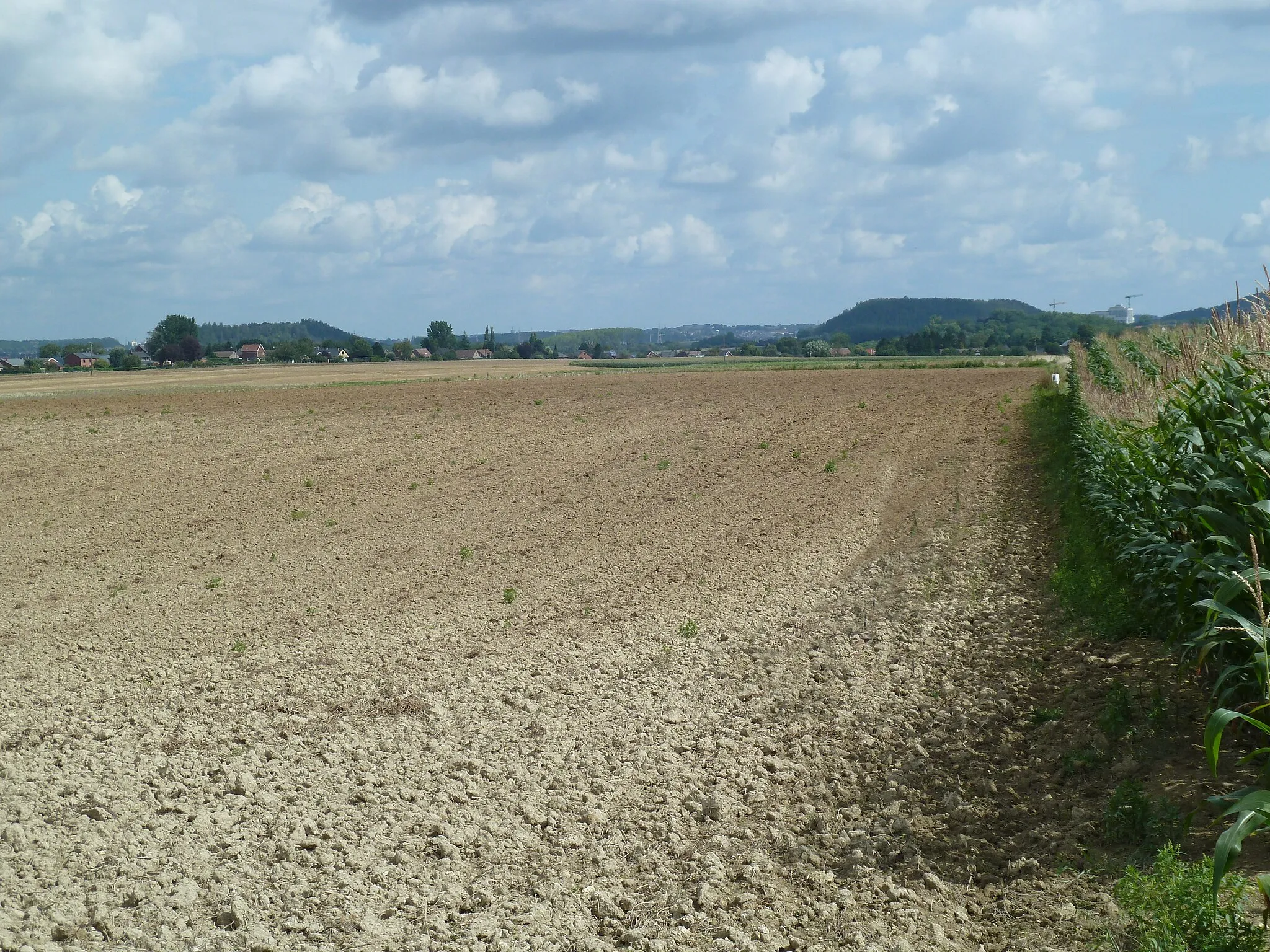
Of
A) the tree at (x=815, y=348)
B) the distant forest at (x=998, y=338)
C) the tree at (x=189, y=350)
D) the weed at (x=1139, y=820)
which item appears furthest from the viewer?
the tree at (x=815, y=348)

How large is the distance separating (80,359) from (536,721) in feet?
355

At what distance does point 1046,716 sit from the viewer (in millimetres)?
7574

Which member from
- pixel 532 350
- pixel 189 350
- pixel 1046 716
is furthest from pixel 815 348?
pixel 1046 716

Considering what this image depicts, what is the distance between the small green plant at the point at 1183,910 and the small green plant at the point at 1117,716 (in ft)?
7.05

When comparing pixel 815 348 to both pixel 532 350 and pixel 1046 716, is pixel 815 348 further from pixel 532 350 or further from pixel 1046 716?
pixel 1046 716

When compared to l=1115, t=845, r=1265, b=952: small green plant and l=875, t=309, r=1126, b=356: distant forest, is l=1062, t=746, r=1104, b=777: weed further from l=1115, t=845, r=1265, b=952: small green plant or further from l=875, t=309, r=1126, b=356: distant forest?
l=875, t=309, r=1126, b=356: distant forest

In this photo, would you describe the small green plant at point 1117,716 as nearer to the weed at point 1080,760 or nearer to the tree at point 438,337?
the weed at point 1080,760

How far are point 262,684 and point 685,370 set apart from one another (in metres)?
66.7

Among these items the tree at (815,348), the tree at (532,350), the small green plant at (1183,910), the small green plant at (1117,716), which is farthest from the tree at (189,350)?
the small green plant at (1183,910)

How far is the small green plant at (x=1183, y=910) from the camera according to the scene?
410cm

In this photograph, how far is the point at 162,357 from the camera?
10131 cm

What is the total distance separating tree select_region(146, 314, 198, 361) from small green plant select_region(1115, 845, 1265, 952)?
12112cm

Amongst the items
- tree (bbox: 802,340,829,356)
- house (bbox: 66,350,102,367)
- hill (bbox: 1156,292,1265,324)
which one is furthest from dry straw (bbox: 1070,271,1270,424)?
tree (bbox: 802,340,829,356)

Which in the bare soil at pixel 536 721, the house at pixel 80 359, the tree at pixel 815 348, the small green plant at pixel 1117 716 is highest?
the tree at pixel 815 348
